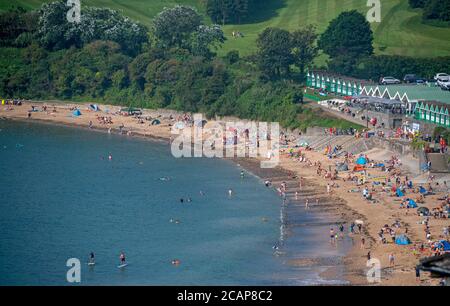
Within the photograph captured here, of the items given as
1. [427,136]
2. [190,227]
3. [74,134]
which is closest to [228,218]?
[190,227]

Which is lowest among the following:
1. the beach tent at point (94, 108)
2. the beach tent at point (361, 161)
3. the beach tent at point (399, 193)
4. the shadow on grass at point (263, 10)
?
the beach tent at point (399, 193)

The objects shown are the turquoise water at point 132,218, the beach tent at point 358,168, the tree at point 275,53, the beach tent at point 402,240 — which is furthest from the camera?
the tree at point 275,53

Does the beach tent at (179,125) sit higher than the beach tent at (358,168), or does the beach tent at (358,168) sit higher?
the beach tent at (179,125)

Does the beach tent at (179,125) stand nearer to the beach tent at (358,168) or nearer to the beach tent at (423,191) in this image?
the beach tent at (358,168)

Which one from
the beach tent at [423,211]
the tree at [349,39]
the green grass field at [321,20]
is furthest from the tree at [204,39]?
the beach tent at [423,211]

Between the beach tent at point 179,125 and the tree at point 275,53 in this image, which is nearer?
the beach tent at point 179,125

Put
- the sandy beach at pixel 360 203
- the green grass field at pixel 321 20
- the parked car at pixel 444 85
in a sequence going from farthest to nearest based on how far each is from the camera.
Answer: the green grass field at pixel 321 20 → the parked car at pixel 444 85 → the sandy beach at pixel 360 203

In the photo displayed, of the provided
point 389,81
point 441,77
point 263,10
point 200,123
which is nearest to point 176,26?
point 263,10
